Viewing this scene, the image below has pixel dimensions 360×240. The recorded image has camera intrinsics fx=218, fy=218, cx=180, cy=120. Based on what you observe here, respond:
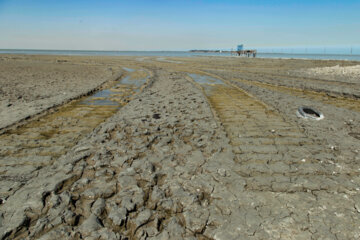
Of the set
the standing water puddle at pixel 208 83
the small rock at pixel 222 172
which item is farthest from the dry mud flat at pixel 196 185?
the standing water puddle at pixel 208 83

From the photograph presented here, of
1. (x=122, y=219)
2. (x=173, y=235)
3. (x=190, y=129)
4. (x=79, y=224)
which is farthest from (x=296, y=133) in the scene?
(x=79, y=224)

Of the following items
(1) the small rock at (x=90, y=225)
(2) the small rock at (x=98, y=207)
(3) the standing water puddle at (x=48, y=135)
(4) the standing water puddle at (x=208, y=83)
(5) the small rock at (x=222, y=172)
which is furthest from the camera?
(4) the standing water puddle at (x=208, y=83)

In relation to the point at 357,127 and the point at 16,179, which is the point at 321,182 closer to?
the point at 357,127

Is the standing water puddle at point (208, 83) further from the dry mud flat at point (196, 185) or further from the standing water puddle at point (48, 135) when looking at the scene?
the dry mud flat at point (196, 185)

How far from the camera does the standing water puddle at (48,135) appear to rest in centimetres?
Result: 359

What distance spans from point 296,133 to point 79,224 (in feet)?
14.3

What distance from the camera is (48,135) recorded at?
4.75 m

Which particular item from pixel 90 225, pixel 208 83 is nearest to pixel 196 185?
pixel 90 225

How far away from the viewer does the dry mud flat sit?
2271 mm

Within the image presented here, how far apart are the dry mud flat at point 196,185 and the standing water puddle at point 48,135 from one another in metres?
0.20

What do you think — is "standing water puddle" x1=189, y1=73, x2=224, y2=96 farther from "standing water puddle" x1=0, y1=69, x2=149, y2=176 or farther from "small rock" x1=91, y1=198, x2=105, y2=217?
"small rock" x1=91, y1=198, x2=105, y2=217

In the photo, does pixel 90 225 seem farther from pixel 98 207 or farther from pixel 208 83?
pixel 208 83

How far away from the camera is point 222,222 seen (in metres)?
2.35

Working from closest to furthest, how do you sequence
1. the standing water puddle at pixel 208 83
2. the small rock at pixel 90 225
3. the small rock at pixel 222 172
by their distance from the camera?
the small rock at pixel 90 225 → the small rock at pixel 222 172 → the standing water puddle at pixel 208 83
